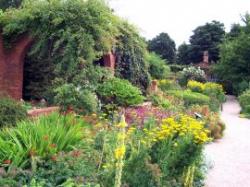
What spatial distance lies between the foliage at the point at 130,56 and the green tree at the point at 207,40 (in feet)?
75.2

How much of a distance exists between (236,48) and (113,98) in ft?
54.3

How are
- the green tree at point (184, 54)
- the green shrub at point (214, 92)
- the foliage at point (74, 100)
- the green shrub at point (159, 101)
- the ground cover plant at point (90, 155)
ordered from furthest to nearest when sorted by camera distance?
1. the green tree at point (184, 54)
2. the green shrub at point (214, 92)
3. the green shrub at point (159, 101)
4. the foliage at point (74, 100)
5. the ground cover plant at point (90, 155)

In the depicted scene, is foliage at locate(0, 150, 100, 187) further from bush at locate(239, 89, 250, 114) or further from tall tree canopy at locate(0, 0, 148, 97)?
bush at locate(239, 89, 250, 114)

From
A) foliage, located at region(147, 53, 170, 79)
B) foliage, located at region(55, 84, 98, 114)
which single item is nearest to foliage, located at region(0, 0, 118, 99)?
foliage, located at region(55, 84, 98, 114)

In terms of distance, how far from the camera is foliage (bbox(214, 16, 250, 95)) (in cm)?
2645

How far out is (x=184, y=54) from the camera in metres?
40.0

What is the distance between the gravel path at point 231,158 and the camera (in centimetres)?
759

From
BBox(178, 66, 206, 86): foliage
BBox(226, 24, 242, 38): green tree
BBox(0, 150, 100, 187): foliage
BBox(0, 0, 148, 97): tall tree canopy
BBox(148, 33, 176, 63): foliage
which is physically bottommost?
BBox(0, 150, 100, 187): foliage

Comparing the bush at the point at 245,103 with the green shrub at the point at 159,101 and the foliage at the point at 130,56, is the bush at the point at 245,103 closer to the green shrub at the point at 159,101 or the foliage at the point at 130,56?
the foliage at the point at 130,56

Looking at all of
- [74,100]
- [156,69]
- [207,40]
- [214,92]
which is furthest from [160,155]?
[207,40]

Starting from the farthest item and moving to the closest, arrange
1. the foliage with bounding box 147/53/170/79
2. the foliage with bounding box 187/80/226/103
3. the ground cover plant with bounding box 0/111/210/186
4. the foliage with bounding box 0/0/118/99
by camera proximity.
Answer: the foliage with bounding box 147/53/170/79 → the foliage with bounding box 187/80/226/103 → the foliage with bounding box 0/0/118/99 → the ground cover plant with bounding box 0/111/210/186

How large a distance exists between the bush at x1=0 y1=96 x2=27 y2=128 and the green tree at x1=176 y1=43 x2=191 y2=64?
32690mm

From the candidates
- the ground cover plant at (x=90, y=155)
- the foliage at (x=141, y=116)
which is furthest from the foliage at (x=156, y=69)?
the ground cover plant at (x=90, y=155)

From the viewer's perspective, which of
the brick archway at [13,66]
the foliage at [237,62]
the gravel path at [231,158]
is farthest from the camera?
the foliage at [237,62]
